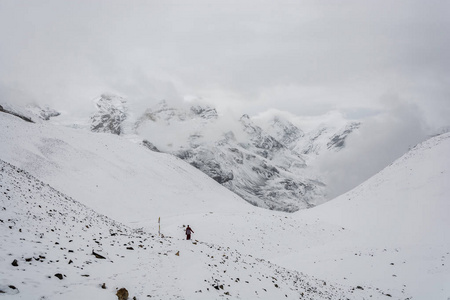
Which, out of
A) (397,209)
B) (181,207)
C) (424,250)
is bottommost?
A: (181,207)

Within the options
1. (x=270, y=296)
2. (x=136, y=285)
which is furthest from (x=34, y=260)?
(x=270, y=296)

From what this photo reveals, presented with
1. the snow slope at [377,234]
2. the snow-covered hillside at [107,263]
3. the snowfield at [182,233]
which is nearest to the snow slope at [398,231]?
the snow slope at [377,234]

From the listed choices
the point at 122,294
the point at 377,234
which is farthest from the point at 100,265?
the point at 377,234

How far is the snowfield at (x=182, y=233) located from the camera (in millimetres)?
12578

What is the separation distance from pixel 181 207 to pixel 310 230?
29.8m

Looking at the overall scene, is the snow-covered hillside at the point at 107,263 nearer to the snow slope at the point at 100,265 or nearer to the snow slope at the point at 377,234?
the snow slope at the point at 100,265

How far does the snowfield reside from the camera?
12578 millimetres

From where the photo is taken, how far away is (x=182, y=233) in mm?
35156

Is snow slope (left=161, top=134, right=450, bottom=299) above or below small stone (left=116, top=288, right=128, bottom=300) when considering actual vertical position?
above

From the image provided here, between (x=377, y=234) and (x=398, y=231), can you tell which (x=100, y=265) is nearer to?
(x=377, y=234)

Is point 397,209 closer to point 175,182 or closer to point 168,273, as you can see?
point 168,273

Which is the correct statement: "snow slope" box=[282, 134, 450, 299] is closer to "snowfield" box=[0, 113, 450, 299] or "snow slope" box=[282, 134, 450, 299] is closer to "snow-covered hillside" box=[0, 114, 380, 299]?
"snowfield" box=[0, 113, 450, 299]

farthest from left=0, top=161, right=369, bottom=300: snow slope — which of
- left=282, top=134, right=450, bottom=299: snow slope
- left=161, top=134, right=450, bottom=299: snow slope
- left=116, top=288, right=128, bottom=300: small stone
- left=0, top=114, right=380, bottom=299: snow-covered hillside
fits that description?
left=161, top=134, right=450, bottom=299: snow slope

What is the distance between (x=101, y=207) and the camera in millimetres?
47750
